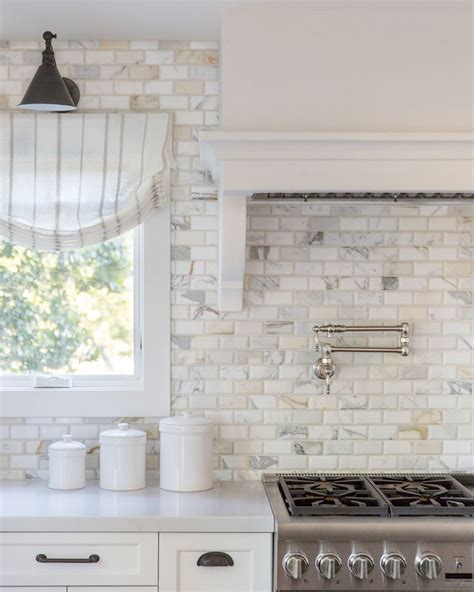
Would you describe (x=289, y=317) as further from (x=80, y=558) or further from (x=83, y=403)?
(x=80, y=558)

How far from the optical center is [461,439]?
11.2 ft

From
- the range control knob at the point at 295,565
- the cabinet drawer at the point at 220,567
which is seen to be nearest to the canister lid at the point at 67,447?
the cabinet drawer at the point at 220,567

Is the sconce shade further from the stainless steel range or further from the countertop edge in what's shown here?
the stainless steel range

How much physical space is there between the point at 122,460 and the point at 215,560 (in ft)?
1.85

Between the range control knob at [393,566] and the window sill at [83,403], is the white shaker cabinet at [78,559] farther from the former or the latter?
the range control knob at [393,566]

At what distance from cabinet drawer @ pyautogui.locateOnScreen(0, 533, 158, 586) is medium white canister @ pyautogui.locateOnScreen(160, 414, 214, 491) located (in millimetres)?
369

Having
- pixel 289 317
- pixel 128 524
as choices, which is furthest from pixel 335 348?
pixel 128 524

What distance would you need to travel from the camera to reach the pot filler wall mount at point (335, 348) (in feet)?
10.9

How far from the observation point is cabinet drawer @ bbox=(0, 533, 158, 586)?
9.28ft

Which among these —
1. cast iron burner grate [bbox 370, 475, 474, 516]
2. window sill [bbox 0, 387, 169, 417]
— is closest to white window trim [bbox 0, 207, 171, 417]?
window sill [bbox 0, 387, 169, 417]

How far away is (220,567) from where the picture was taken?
9.31 ft

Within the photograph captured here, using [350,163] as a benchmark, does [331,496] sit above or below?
below

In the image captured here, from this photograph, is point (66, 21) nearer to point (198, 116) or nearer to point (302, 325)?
point (198, 116)

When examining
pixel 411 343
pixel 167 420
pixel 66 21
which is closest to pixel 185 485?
pixel 167 420
